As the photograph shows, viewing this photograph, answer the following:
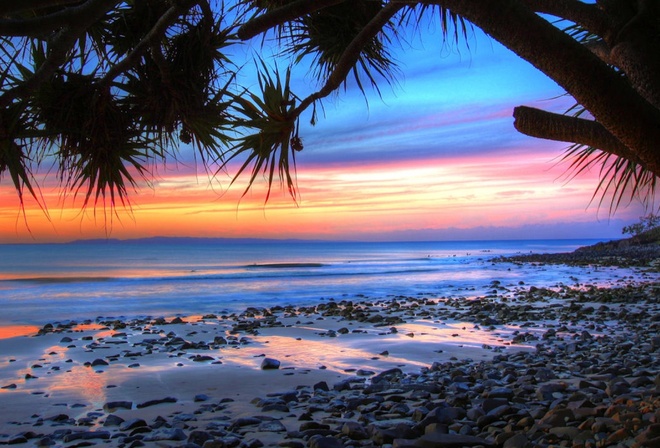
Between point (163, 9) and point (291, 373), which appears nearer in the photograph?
point (291, 373)

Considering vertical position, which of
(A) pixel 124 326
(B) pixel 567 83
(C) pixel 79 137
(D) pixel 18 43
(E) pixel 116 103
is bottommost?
(A) pixel 124 326

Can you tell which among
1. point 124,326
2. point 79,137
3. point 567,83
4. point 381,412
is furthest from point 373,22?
point 124,326

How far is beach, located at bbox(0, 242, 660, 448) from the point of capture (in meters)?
2.73

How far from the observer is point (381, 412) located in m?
3.19

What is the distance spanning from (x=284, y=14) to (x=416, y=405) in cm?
241

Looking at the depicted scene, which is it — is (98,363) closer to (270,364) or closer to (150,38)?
(270,364)

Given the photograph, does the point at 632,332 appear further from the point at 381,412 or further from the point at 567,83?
the point at 567,83

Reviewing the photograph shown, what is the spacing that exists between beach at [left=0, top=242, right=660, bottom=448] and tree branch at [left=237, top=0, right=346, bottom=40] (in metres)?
2.17

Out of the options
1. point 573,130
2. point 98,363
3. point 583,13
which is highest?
point 583,13

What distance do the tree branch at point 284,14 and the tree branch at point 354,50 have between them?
835mm

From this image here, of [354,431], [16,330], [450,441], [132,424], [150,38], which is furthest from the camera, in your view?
[16,330]

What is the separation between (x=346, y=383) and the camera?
13.3 ft

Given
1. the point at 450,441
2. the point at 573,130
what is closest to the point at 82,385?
the point at 450,441

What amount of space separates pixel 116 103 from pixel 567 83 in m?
4.10
